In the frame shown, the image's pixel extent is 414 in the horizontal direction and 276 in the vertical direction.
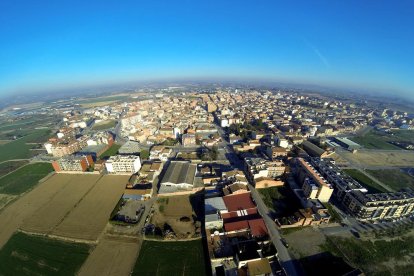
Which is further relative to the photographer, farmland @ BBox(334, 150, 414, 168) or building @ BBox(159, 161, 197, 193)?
farmland @ BBox(334, 150, 414, 168)

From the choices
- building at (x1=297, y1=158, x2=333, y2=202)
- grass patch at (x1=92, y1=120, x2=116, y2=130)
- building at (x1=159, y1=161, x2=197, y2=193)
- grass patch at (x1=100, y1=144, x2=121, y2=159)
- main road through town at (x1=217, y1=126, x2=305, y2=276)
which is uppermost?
building at (x1=297, y1=158, x2=333, y2=202)

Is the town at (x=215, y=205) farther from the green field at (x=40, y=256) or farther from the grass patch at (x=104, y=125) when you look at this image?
the grass patch at (x=104, y=125)

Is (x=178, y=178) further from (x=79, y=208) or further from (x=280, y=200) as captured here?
(x=280, y=200)

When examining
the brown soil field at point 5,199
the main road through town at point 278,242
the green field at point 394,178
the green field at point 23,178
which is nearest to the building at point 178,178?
the main road through town at point 278,242

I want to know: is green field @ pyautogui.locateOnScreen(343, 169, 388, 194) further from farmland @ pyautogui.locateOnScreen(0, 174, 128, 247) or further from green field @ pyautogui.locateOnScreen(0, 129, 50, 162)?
green field @ pyautogui.locateOnScreen(0, 129, 50, 162)

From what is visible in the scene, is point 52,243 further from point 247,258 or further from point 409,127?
point 409,127

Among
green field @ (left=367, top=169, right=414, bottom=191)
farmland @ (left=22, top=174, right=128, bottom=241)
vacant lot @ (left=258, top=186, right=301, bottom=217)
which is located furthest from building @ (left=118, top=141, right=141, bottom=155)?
green field @ (left=367, top=169, right=414, bottom=191)
